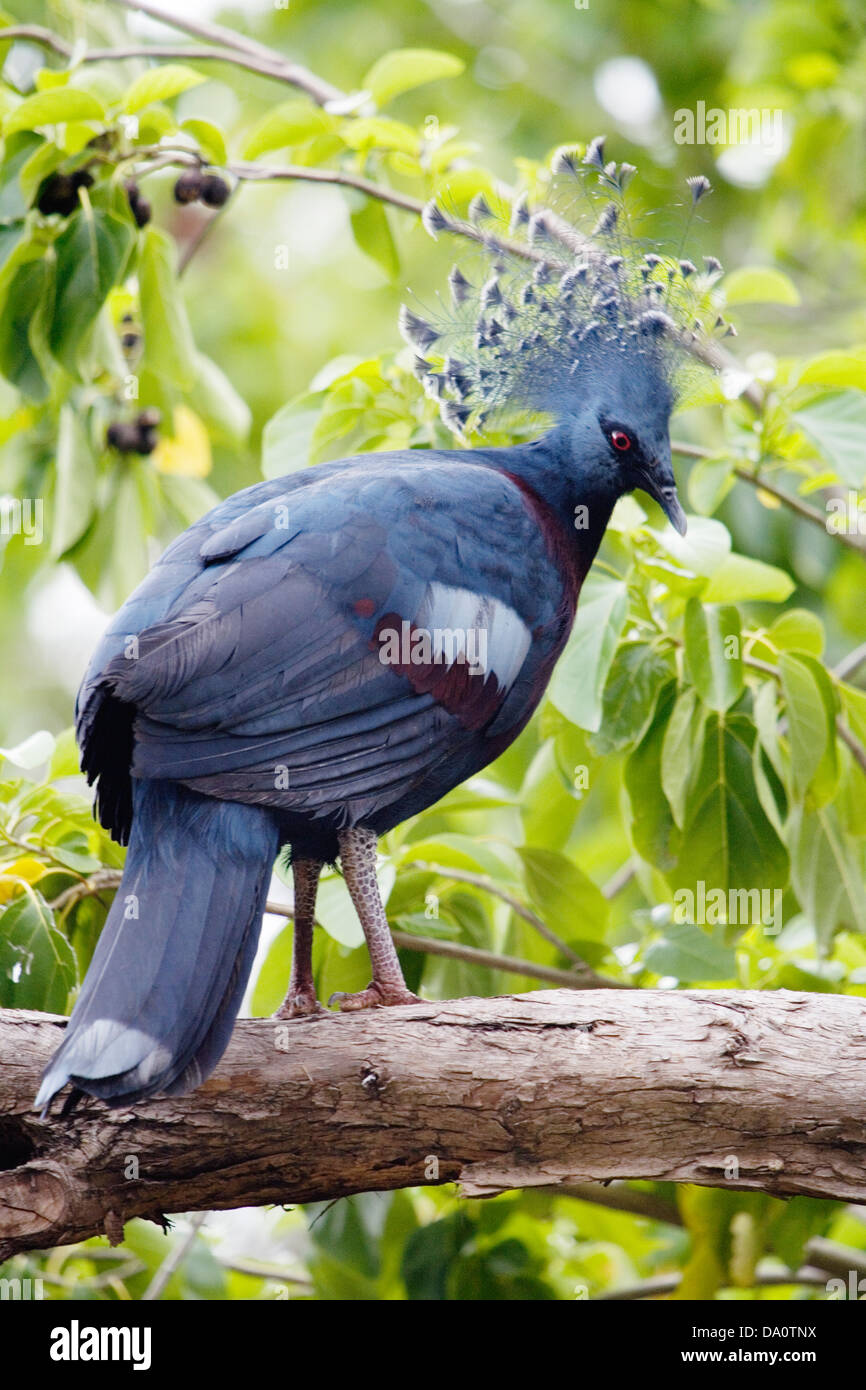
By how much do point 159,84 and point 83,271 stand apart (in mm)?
488

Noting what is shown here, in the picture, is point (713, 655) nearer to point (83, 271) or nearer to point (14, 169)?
point (83, 271)

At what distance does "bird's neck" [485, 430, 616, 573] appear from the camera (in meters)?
3.31

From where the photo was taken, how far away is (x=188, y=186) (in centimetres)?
375

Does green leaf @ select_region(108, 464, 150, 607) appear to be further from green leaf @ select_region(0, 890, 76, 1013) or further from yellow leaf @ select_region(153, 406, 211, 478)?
green leaf @ select_region(0, 890, 76, 1013)

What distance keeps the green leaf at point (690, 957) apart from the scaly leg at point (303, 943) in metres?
0.78

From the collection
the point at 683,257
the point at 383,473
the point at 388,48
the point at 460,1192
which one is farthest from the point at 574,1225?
the point at 388,48

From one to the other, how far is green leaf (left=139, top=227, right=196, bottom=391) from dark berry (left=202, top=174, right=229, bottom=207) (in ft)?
0.65

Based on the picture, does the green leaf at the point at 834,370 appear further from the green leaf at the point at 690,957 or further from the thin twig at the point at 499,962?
the thin twig at the point at 499,962

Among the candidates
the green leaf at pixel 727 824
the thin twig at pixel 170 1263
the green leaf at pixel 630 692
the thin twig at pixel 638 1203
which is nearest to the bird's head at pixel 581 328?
the green leaf at pixel 630 692

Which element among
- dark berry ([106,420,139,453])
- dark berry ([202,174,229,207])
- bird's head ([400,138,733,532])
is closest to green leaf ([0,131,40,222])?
dark berry ([202,174,229,207])

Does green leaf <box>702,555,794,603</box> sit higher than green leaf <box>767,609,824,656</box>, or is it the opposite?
green leaf <box>702,555,794,603</box>

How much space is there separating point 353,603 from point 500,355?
1008 mm

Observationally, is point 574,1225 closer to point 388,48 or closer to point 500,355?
point 500,355

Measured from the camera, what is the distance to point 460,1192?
2527mm
